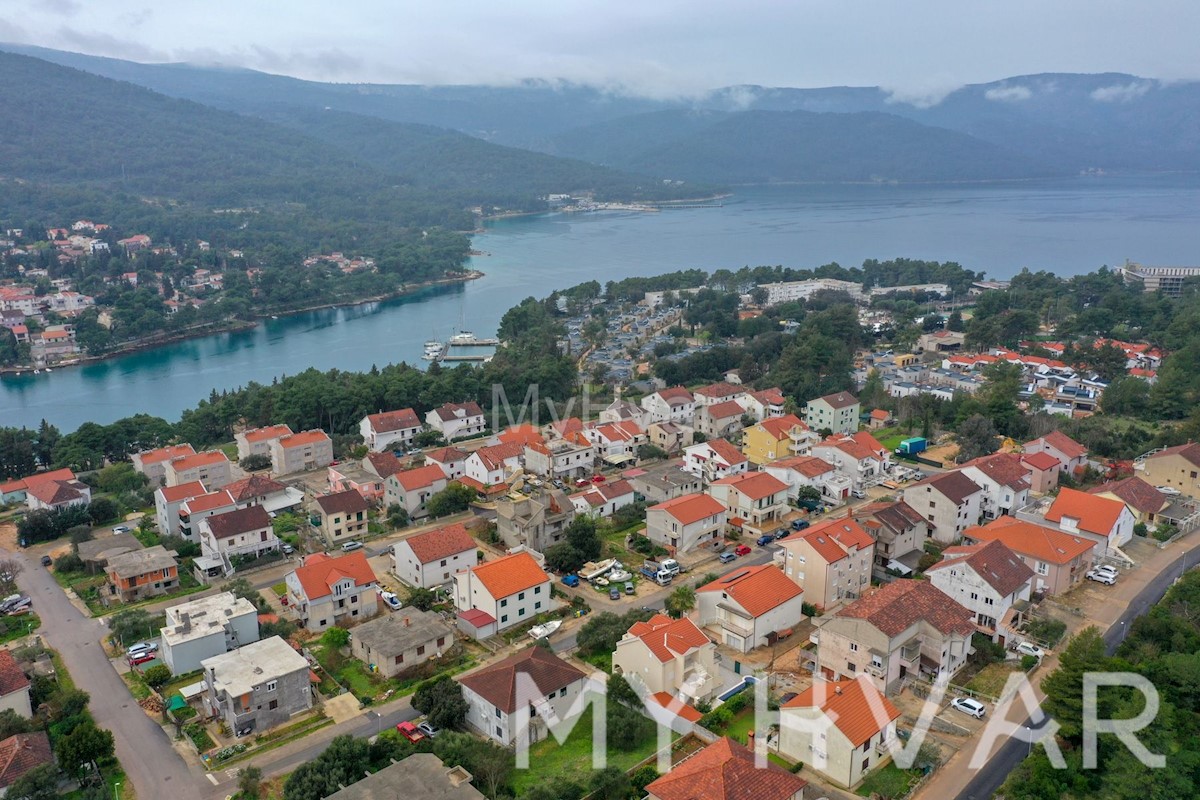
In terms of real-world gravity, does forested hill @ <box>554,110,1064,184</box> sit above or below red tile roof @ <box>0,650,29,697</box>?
above

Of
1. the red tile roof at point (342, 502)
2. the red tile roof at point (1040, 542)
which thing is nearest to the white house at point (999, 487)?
the red tile roof at point (1040, 542)

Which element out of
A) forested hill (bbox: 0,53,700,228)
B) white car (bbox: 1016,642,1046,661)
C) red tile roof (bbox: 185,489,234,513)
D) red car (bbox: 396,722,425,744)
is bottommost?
white car (bbox: 1016,642,1046,661)

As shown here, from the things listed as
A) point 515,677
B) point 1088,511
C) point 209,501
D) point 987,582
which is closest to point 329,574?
point 515,677

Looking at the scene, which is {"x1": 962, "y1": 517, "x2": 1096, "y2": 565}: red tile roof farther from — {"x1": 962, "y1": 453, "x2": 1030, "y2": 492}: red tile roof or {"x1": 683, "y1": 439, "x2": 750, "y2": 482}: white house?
{"x1": 683, "y1": 439, "x2": 750, "y2": 482}: white house

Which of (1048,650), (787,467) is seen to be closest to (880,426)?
(787,467)

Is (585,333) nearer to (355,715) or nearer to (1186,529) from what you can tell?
(1186,529)

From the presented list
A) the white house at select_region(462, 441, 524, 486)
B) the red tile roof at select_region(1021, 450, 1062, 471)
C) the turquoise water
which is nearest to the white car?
the red tile roof at select_region(1021, 450, 1062, 471)
